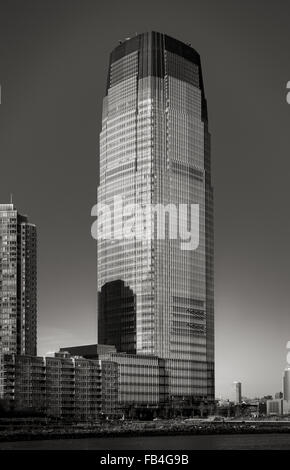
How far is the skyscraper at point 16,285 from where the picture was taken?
156 meters

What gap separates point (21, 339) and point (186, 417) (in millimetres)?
33093

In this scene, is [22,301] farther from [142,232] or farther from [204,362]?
[204,362]

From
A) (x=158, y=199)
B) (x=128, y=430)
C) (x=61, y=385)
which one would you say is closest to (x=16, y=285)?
(x=61, y=385)

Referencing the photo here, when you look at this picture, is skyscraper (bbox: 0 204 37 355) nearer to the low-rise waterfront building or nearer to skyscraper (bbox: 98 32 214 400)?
the low-rise waterfront building

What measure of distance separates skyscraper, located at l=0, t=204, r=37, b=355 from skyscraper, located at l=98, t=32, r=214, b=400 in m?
15.7

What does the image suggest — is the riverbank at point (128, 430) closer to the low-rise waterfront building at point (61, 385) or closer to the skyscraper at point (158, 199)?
the low-rise waterfront building at point (61, 385)

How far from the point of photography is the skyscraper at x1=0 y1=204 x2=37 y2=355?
155825 millimetres

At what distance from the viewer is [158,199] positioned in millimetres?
165375

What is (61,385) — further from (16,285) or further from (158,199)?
(158,199)

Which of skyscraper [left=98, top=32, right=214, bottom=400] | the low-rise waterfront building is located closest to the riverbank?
the low-rise waterfront building

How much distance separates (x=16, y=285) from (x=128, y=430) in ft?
170

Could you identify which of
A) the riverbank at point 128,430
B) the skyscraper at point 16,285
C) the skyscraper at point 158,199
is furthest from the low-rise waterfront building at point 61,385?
the riverbank at point 128,430

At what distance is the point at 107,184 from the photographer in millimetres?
171000

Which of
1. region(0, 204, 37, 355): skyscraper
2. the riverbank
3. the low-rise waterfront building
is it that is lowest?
the riverbank
